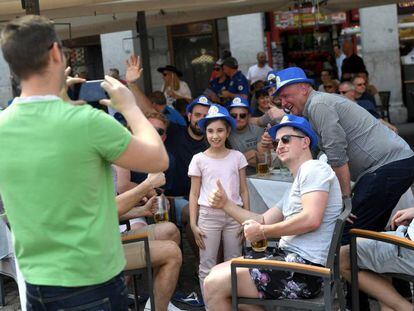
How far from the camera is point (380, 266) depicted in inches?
152

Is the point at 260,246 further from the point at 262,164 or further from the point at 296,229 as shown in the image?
the point at 262,164

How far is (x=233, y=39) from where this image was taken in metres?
14.5

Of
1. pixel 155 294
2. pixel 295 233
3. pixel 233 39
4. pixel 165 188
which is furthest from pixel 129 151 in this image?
pixel 233 39

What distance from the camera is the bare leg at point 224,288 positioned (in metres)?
3.56

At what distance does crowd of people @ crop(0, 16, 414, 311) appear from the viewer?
7.21 ft

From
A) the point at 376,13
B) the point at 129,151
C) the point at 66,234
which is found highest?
the point at 376,13

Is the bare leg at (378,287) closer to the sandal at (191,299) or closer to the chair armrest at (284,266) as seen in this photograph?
the chair armrest at (284,266)

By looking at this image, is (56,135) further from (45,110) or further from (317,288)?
(317,288)

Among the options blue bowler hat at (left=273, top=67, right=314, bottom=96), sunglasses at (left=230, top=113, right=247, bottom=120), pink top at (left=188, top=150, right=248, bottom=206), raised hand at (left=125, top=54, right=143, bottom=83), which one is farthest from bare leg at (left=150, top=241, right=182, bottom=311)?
sunglasses at (left=230, top=113, right=247, bottom=120)

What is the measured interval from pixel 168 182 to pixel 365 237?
234 centimetres

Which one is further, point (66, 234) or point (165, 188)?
point (165, 188)

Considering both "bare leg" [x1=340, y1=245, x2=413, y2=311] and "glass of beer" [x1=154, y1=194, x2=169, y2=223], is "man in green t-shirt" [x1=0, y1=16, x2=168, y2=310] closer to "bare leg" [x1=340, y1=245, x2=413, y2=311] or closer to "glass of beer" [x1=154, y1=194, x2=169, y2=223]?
"bare leg" [x1=340, y1=245, x2=413, y2=311]

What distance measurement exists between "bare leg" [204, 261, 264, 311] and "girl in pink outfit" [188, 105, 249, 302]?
42.2 inches

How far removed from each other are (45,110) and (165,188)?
3.57 meters
